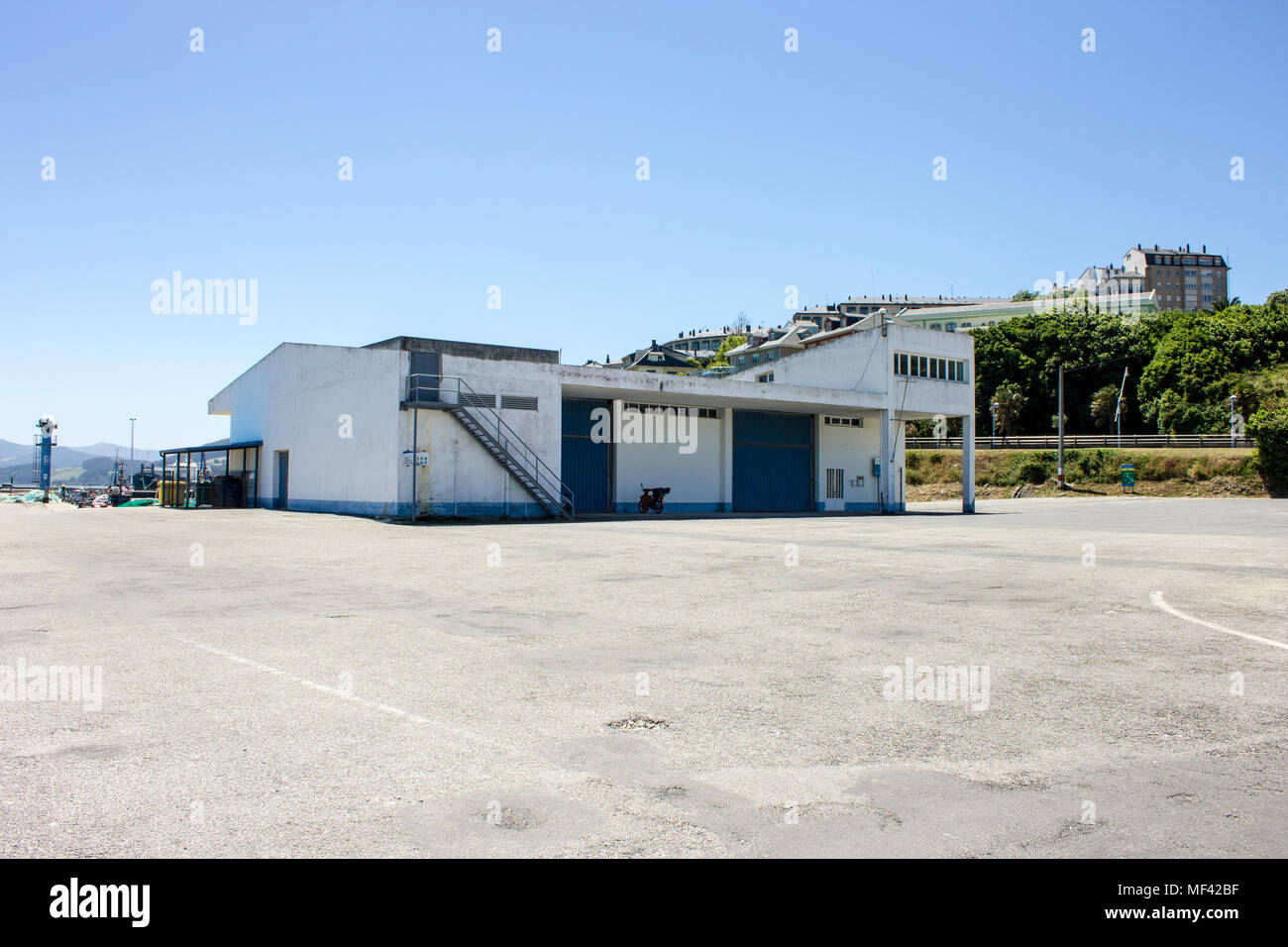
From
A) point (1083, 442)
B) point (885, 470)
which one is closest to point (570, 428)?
point (885, 470)

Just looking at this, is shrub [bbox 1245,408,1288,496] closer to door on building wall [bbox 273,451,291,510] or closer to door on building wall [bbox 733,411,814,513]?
door on building wall [bbox 733,411,814,513]

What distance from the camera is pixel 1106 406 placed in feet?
273

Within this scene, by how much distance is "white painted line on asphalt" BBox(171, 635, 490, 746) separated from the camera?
493 centimetres

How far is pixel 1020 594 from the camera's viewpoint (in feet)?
35.5

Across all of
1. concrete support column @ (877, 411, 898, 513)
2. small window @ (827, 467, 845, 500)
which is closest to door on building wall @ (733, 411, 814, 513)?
small window @ (827, 467, 845, 500)

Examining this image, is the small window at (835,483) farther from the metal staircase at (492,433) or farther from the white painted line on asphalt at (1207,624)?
the white painted line on asphalt at (1207,624)

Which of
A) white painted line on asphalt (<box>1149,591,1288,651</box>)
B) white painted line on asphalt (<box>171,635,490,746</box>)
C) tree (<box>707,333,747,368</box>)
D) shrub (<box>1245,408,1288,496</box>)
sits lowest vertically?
white painted line on asphalt (<box>1149,591,1288,651</box>)

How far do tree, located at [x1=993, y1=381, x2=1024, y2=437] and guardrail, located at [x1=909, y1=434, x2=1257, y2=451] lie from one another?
2.87m

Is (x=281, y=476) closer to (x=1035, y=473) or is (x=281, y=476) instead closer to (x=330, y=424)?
(x=330, y=424)

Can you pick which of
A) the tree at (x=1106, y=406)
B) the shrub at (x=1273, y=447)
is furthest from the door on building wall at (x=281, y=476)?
the tree at (x=1106, y=406)

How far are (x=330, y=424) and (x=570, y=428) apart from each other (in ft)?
29.8

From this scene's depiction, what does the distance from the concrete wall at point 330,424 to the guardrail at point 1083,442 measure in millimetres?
57620
